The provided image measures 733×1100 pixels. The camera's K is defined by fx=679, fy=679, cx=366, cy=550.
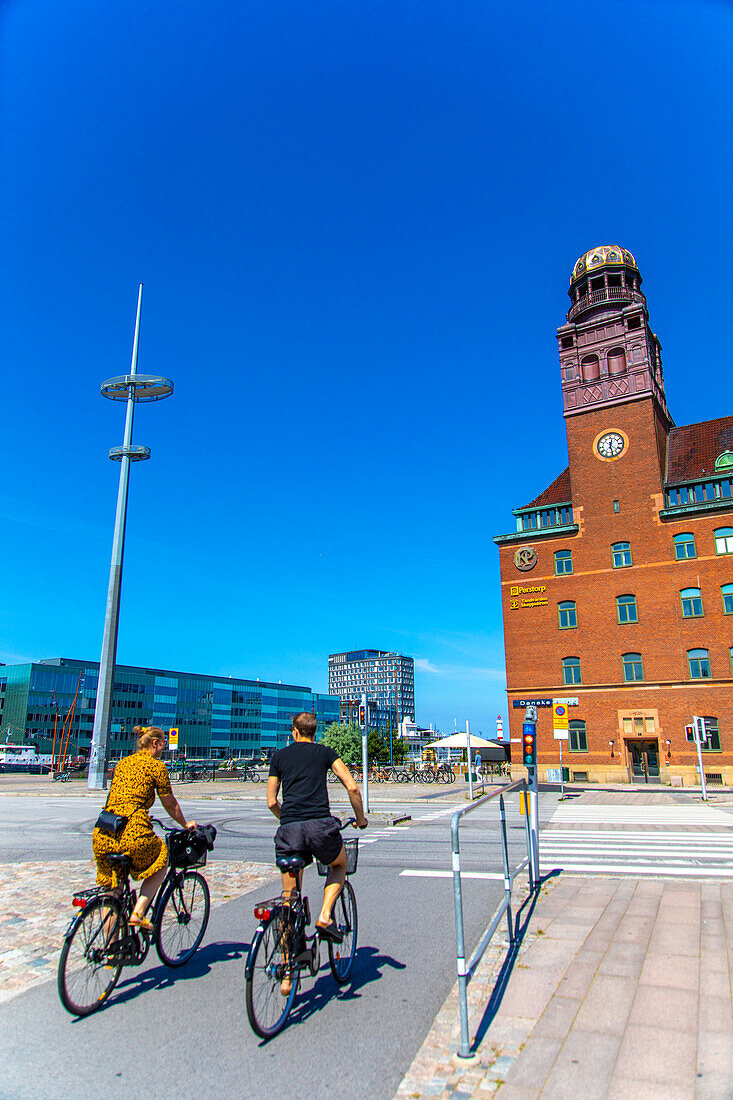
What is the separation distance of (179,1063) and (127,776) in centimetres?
194

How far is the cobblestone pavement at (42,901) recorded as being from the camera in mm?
5605

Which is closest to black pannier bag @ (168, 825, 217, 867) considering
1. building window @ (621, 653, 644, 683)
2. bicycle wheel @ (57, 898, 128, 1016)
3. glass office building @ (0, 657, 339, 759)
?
bicycle wheel @ (57, 898, 128, 1016)

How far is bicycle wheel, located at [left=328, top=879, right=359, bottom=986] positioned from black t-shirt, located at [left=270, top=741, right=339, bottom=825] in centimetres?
70

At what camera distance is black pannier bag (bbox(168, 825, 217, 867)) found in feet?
17.7

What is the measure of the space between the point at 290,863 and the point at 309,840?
0.69ft

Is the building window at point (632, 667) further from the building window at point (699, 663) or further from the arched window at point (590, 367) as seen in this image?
the arched window at point (590, 367)

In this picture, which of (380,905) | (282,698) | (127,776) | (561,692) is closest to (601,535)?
(561,692)

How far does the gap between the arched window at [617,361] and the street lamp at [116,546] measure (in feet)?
91.0

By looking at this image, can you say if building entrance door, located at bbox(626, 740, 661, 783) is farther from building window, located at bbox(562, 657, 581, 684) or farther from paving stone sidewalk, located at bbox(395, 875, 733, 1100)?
paving stone sidewalk, located at bbox(395, 875, 733, 1100)

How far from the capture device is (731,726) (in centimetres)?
3525

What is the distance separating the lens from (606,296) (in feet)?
146

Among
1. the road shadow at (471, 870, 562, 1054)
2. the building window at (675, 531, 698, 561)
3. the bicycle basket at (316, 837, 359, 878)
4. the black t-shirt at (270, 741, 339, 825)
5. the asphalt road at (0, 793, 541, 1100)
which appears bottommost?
the asphalt road at (0, 793, 541, 1100)

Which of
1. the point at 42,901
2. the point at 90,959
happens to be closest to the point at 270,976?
the point at 90,959

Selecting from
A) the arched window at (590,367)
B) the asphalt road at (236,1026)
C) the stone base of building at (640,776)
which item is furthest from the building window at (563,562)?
the asphalt road at (236,1026)
